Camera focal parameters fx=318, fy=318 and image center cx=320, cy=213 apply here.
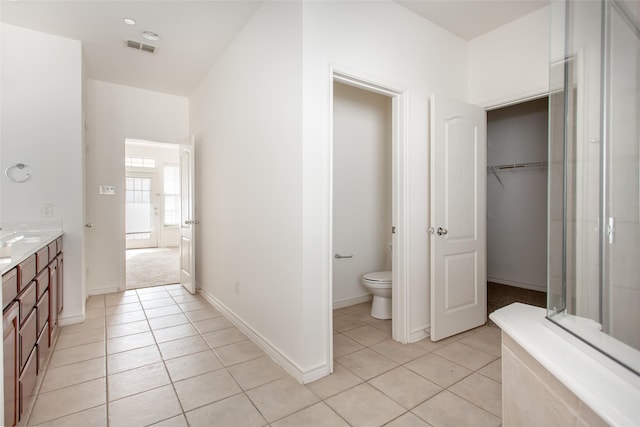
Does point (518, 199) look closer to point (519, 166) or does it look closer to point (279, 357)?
point (519, 166)

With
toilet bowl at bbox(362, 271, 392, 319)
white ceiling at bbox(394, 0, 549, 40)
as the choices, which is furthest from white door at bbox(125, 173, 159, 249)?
white ceiling at bbox(394, 0, 549, 40)

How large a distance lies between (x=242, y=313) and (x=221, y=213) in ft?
3.56

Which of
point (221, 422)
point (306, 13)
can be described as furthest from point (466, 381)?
point (306, 13)

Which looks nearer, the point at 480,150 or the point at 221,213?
the point at 480,150

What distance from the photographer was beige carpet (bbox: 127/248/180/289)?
15.4 ft

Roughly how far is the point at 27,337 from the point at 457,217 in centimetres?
298

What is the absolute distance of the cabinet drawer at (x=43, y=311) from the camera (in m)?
1.99

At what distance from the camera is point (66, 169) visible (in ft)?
9.87

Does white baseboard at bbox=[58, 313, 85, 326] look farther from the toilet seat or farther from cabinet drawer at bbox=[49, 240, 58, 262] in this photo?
the toilet seat

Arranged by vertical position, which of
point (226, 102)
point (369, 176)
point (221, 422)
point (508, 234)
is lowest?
point (221, 422)

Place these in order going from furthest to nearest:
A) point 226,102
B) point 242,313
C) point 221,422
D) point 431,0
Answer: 1. point 226,102
2. point 242,313
3. point 431,0
4. point 221,422

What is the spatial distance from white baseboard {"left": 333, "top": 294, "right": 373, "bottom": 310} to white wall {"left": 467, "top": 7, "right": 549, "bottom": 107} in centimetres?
233

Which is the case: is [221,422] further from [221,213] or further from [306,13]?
[306,13]

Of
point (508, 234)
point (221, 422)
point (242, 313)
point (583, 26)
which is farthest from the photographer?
point (508, 234)
